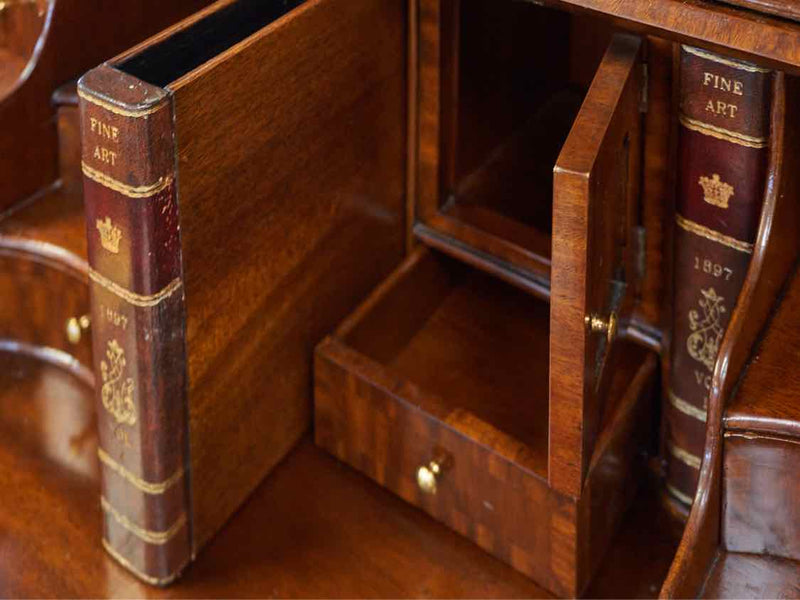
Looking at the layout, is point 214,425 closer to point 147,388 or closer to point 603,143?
point 147,388

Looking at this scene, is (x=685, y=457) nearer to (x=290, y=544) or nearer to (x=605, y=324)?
(x=605, y=324)

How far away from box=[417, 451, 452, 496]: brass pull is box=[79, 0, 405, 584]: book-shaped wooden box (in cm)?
15

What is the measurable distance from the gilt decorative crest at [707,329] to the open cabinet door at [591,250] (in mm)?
57

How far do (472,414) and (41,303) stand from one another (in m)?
0.44

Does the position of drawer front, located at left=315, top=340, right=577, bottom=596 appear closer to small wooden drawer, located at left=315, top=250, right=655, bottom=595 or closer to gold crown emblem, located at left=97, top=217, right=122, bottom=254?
small wooden drawer, located at left=315, top=250, right=655, bottom=595

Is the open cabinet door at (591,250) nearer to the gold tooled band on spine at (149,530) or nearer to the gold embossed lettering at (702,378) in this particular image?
the gold embossed lettering at (702,378)

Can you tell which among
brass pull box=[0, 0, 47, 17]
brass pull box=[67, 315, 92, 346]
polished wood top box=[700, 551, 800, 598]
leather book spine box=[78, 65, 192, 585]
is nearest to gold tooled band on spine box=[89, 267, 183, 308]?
leather book spine box=[78, 65, 192, 585]

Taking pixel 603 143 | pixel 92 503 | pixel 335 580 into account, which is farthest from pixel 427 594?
pixel 603 143

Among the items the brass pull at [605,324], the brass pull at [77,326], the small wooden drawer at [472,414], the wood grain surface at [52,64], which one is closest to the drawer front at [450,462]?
the small wooden drawer at [472,414]

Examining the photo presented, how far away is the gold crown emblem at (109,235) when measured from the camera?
3.21 feet

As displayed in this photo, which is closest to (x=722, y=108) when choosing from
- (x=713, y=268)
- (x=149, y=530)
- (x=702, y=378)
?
(x=713, y=268)

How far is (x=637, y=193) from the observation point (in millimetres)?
1110

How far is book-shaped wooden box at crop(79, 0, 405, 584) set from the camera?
96cm

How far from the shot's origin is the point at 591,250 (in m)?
0.90
